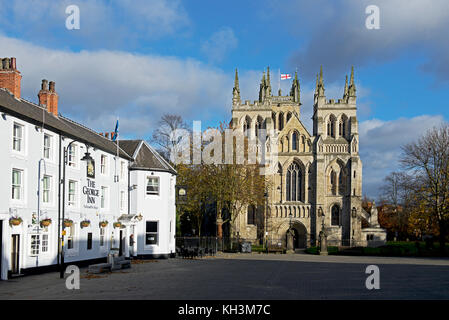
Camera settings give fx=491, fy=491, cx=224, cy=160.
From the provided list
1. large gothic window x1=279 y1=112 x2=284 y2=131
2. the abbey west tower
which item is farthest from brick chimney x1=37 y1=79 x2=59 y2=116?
large gothic window x1=279 y1=112 x2=284 y2=131

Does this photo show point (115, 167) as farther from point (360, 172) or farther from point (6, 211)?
point (360, 172)

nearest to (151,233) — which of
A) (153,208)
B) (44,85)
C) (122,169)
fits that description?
(153,208)

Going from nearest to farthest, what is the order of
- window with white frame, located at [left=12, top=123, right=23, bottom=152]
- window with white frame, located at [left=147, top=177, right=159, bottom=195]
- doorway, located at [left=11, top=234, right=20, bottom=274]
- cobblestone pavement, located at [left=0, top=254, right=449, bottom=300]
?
cobblestone pavement, located at [left=0, top=254, right=449, bottom=300], doorway, located at [left=11, top=234, right=20, bottom=274], window with white frame, located at [left=12, top=123, right=23, bottom=152], window with white frame, located at [left=147, top=177, right=159, bottom=195]

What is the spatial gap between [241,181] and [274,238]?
68.1ft

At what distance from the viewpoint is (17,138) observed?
22734 millimetres

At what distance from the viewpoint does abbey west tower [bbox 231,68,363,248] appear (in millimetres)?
67312

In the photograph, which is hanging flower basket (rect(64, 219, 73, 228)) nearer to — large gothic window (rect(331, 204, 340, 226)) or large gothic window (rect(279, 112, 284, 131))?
large gothic window (rect(331, 204, 340, 226))

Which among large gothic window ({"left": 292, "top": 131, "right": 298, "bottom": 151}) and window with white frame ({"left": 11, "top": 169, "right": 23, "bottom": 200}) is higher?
large gothic window ({"left": 292, "top": 131, "right": 298, "bottom": 151})

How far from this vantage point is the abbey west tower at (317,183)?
221 feet

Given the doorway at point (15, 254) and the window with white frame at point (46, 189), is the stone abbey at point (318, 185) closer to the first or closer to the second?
the window with white frame at point (46, 189)

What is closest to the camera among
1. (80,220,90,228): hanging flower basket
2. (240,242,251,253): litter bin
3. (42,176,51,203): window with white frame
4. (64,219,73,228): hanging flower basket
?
(42,176,51,203): window with white frame

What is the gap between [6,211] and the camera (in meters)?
21.2
